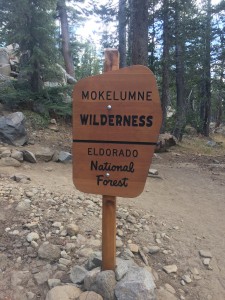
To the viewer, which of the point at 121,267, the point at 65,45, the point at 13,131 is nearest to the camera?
the point at 121,267

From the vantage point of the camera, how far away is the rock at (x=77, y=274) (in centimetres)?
280

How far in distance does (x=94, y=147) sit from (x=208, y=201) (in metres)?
3.84

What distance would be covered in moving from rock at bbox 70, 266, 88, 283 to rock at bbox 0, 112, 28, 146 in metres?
5.30

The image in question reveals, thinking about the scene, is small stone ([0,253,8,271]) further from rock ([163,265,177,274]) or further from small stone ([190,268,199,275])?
small stone ([190,268,199,275])

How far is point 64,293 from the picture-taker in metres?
2.58

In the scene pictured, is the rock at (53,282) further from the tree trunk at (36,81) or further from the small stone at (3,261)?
the tree trunk at (36,81)

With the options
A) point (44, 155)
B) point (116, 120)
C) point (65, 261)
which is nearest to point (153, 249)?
point (65, 261)

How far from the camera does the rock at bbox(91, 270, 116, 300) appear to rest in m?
2.52

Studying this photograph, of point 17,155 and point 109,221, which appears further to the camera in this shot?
point 17,155

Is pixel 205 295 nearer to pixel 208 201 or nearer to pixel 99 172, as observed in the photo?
pixel 99 172

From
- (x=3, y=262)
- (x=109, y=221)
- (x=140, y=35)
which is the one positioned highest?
(x=140, y=35)

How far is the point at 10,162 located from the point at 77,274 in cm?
380

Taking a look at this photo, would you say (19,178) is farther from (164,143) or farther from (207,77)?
(207,77)

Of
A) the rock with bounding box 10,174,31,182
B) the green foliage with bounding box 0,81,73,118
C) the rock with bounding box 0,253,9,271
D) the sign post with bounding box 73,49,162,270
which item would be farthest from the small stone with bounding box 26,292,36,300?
the green foliage with bounding box 0,81,73,118
